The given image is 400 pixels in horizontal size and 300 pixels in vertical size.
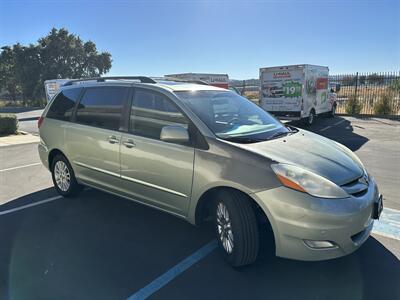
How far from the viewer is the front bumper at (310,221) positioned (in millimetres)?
2688

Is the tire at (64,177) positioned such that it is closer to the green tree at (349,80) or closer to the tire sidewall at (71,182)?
the tire sidewall at (71,182)

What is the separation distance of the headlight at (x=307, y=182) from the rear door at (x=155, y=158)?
0.95m

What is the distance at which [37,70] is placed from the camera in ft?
123

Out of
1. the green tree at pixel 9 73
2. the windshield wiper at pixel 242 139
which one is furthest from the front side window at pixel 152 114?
the green tree at pixel 9 73

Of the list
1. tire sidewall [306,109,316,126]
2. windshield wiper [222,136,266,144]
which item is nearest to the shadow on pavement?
windshield wiper [222,136,266,144]

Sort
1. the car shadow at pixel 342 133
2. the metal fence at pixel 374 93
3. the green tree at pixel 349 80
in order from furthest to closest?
the green tree at pixel 349 80
the metal fence at pixel 374 93
the car shadow at pixel 342 133

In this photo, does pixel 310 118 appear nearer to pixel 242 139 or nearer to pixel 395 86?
pixel 395 86

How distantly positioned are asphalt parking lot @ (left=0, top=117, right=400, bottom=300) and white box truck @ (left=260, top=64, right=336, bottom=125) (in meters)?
8.68

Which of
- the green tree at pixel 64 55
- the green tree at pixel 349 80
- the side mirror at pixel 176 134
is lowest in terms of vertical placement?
the side mirror at pixel 176 134

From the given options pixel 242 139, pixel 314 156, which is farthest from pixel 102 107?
pixel 314 156

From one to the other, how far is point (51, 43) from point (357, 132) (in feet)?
119

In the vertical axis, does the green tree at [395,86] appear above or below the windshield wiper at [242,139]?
above

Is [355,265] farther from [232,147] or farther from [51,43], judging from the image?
[51,43]

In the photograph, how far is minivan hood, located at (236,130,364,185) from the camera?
9.67 ft
